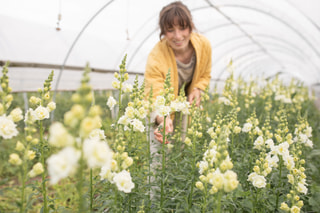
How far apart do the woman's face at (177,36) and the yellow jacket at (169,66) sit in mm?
141

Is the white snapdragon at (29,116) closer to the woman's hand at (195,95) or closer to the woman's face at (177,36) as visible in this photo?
the woman's face at (177,36)

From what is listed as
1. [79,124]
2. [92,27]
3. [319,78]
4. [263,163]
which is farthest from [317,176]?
[319,78]

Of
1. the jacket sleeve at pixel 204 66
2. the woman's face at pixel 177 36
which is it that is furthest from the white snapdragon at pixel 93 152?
the jacket sleeve at pixel 204 66

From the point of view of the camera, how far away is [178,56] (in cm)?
391

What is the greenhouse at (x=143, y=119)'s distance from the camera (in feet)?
4.16

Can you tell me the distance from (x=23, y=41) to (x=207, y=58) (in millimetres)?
5243

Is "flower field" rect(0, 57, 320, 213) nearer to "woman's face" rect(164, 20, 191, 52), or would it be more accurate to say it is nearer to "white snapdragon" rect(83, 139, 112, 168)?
"white snapdragon" rect(83, 139, 112, 168)

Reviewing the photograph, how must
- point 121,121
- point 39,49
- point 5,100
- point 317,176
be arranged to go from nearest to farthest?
point 5,100 < point 121,121 < point 317,176 < point 39,49

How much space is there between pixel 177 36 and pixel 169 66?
0.44 m

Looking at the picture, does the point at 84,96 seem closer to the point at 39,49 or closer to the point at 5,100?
the point at 5,100

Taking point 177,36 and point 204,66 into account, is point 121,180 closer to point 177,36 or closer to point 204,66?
point 177,36

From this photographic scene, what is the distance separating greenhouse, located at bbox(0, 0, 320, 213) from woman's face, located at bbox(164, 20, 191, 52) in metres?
0.04

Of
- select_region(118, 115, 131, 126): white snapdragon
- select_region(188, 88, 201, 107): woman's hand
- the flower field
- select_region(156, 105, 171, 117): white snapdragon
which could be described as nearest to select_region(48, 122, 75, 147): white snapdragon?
the flower field

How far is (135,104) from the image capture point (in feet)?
6.10
